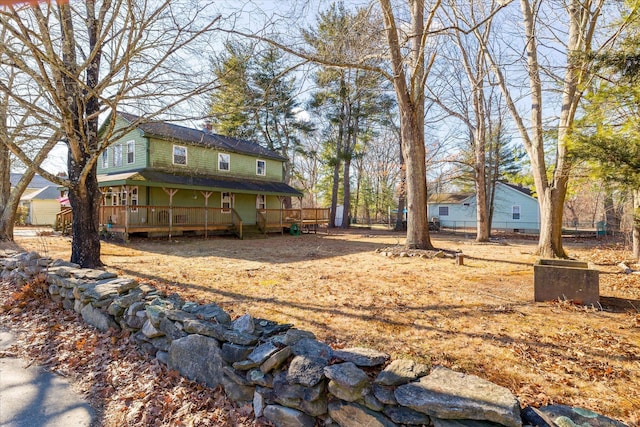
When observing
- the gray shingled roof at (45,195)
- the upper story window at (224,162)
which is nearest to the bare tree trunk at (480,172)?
the upper story window at (224,162)

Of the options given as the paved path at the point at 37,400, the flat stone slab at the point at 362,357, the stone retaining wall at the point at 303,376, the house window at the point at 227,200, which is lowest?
the paved path at the point at 37,400

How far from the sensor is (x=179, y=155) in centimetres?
1728

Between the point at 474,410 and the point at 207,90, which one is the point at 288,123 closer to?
the point at 207,90

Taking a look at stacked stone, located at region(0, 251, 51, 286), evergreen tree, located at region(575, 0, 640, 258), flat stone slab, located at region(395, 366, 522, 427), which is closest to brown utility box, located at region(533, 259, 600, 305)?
evergreen tree, located at region(575, 0, 640, 258)

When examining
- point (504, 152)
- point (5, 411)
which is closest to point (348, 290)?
point (5, 411)

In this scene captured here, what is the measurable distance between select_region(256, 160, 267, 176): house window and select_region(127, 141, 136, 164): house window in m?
7.35

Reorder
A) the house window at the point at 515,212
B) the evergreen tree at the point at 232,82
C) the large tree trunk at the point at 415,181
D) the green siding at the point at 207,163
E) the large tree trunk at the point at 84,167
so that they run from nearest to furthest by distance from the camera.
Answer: the evergreen tree at the point at 232,82 < the large tree trunk at the point at 84,167 < the large tree trunk at the point at 415,181 < the green siding at the point at 207,163 < the house window at the point at 515,212

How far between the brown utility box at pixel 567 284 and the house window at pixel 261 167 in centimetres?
1853

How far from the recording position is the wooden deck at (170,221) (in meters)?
13.8

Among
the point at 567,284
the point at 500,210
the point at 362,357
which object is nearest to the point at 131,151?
the point at 362,357

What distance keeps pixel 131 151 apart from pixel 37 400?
52.9 feet

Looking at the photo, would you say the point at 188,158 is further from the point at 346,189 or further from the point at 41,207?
the point at 41,207

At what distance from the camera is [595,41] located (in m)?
Result: 8.04

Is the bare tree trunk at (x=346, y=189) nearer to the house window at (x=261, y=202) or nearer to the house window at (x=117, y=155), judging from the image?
the house window at (x=261, y=202)
